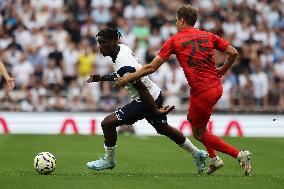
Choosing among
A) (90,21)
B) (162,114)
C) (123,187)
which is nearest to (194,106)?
(162,114)

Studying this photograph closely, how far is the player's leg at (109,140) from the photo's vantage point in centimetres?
1323

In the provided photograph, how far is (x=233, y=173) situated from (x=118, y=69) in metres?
2.72

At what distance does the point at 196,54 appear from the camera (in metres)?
13.1

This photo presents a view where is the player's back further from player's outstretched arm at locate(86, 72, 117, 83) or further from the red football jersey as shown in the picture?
player's outstretched arm at locate(86, 72, 117, 83)

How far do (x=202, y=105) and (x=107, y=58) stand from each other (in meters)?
13.5

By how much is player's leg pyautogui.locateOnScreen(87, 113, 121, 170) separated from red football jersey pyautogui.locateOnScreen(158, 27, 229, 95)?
1.37 m

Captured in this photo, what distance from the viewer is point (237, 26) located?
2878cm

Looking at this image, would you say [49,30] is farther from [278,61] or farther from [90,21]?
[278,61]

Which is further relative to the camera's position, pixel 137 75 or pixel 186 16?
pixel 186 16

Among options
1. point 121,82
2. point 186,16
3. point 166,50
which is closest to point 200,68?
point 166,50

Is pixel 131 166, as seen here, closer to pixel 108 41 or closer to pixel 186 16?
pixel 108 41

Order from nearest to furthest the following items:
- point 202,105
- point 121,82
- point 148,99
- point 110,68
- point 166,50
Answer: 1. point 121,82
2. point 166,50
3. point 148,99
4. point 202,105
5. point 110,68

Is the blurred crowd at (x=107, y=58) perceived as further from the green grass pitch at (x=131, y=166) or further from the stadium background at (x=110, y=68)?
the green grass pitch at (x=131, y=166)

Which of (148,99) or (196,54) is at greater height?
(196,54)
